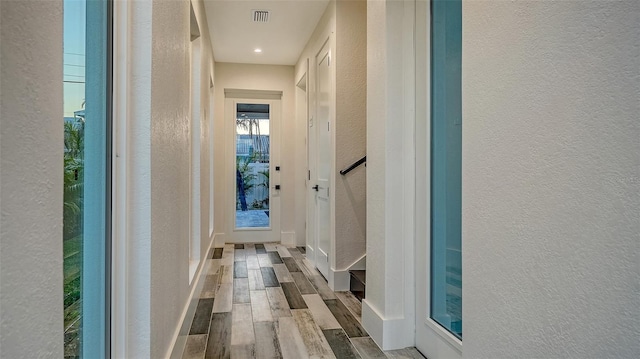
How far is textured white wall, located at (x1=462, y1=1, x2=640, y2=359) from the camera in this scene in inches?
36.0

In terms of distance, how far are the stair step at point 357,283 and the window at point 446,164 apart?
1.23m

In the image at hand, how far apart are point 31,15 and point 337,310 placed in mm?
2675

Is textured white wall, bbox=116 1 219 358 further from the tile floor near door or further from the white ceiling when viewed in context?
the white ceiling

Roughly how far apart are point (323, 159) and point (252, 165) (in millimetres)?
2187

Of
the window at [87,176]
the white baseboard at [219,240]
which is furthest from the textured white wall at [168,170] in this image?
the white baseboard at [219,240]

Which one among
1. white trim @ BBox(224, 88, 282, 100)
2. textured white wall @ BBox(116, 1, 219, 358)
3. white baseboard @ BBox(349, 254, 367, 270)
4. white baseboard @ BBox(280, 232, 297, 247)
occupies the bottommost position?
white baseboard @ BBox(280, 232, 297, 247)

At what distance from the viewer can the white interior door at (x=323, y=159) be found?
3.95 m

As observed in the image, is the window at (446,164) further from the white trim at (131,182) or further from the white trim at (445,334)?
the white trim at (131,182)

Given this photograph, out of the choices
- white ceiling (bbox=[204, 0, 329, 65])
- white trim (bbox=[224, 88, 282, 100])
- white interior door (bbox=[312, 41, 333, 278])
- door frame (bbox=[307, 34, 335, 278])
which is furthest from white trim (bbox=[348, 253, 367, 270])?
white trim (bbox=[224, 88, 282, 100])

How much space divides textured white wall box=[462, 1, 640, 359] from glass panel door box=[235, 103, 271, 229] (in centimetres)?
482

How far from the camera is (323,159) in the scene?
4.19 m

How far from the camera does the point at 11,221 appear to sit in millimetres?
647

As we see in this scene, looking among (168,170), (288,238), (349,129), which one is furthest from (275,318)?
(288,238)

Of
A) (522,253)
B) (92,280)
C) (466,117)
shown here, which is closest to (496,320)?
(522,253)
